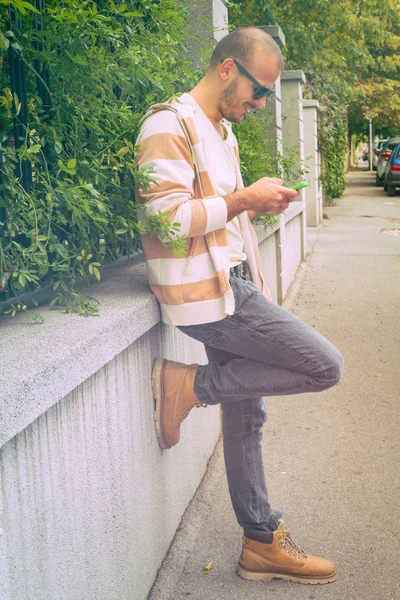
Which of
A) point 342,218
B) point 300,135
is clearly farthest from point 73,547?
point 342,218

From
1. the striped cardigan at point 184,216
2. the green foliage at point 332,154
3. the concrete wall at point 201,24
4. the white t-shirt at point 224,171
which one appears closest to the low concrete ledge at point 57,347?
the striped cardigan at point 184,216

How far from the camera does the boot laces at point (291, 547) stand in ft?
10.4

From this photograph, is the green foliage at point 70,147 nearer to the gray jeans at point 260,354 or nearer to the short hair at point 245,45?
the short hair at point 245,45

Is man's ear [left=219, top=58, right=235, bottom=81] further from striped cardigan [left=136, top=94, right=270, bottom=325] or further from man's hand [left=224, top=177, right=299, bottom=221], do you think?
man's hand [left=224, top=177, right=299, bottom=221]

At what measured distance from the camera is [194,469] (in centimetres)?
379

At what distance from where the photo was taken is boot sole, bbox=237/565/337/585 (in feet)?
10.3

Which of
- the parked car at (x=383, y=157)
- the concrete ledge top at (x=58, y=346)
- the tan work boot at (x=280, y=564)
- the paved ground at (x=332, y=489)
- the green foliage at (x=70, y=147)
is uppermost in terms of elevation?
the green foliage at (x=70, y=147)

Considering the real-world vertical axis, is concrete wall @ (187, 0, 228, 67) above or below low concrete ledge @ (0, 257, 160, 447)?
above

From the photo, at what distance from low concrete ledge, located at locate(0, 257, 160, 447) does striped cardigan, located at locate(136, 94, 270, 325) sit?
12 centimetres

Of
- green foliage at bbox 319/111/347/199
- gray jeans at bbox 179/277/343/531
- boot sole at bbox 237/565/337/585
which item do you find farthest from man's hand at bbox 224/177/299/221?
green foliage at bbox 319/111/347/199

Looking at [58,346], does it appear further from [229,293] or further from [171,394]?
[171,394]

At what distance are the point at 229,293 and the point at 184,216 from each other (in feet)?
1.13

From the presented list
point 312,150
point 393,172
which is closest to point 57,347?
point 312,150

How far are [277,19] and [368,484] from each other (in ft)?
35.8
